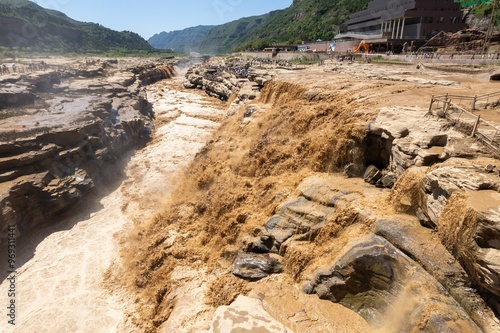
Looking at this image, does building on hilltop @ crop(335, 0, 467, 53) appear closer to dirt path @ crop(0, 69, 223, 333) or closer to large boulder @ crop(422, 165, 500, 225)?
dirt path @ crop(0, 69, 223, 333)

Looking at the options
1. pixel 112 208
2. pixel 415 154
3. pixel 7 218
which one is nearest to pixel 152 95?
pixel 112 208

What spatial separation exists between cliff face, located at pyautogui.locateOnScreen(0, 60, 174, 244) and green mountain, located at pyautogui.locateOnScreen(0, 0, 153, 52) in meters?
74.2

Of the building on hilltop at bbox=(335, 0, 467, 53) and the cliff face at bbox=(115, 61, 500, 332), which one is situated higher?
the building on hilltop at bbox=(335, 0, 467, 53)

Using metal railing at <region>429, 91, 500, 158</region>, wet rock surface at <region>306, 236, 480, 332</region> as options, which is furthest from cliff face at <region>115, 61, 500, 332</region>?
metal railing at <region>429, 91, 500, 158</region>

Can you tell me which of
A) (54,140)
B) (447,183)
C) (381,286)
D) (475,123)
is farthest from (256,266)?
(54,140)

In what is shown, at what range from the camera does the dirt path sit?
1084 centimetres

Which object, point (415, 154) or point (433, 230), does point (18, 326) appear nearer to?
point (433, 230)

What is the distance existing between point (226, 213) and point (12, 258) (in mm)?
9703

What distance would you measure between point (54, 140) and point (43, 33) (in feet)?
356

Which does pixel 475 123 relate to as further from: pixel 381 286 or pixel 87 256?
pixel 87 256

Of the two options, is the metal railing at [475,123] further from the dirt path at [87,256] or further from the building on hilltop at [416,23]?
the building on hilltop at [416,23]

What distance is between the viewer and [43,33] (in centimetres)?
9969

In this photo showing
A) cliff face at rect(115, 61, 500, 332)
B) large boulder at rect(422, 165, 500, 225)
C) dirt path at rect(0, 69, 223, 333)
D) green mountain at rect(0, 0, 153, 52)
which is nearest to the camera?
cliff face at rect(115, 61, 500, 332)

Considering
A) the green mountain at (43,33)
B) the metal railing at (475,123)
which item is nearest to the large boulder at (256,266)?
the metal railing at (475,123)
